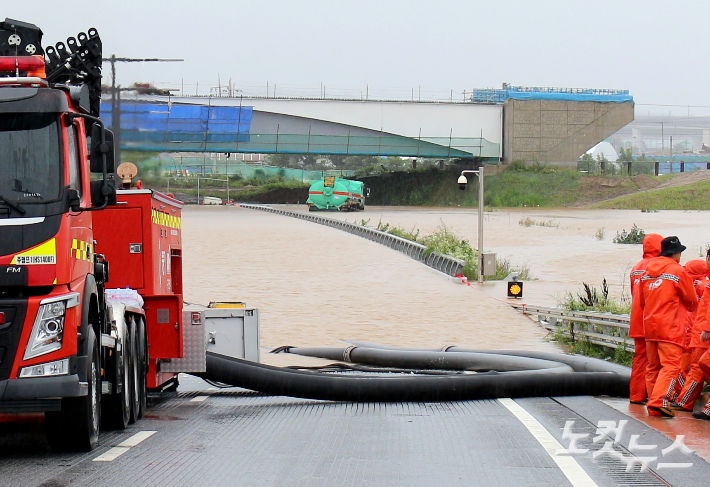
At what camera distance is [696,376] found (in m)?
10.1

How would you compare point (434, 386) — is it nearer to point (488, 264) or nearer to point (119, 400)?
point (119, 400)

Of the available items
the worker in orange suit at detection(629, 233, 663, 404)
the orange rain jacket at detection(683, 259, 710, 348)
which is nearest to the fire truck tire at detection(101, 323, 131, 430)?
the worker in orange suit at detection(629, 233, 663, 404)

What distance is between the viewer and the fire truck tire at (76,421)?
8039 millimetres

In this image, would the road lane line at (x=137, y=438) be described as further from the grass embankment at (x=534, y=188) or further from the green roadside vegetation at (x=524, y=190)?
the grass embankment at (x=534, y=188)

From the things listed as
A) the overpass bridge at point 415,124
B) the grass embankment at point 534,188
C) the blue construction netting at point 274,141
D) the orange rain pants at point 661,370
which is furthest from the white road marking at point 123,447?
the grass embankment at point 534,188

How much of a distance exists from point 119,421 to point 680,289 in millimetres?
5581

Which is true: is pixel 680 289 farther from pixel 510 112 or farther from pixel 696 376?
pixel 510 112

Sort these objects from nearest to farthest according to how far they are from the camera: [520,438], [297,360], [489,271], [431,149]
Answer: [520,438]
[297,360]
[489,271]
[431,149]

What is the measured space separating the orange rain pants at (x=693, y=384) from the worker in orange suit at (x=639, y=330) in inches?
21.4

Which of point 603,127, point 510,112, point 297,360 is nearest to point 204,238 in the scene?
point 297,360

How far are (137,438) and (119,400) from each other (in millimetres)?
452

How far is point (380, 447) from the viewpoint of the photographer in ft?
27.8

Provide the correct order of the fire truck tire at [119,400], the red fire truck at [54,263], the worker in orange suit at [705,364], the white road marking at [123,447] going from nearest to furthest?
1. the red fire truck at [54,263]
2. the white road marking at [123,447]
3. the fire truck tire at [119,400]
4. the worker in orange suit at [705,364]

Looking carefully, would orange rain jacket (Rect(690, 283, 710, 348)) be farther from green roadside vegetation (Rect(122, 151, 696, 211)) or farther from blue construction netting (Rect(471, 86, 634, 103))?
blue construction netting (Rect(471, 86, 634, 103))
